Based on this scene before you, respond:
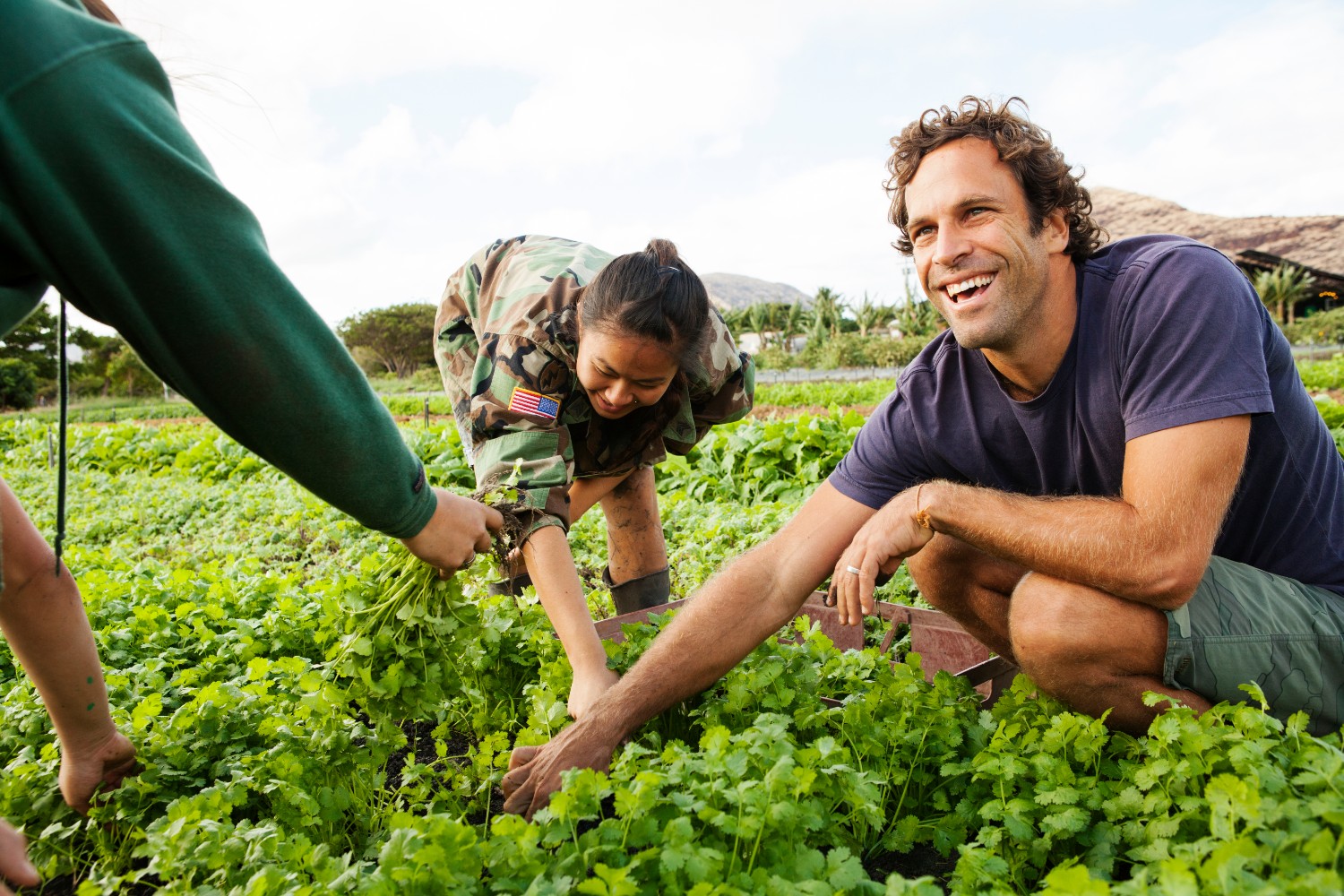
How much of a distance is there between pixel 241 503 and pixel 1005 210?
7.55 metres

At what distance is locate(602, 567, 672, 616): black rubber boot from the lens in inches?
143

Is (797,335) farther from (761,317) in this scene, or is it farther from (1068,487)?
(1068,487)

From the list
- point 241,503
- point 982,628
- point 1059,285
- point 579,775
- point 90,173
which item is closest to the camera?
point 90,173

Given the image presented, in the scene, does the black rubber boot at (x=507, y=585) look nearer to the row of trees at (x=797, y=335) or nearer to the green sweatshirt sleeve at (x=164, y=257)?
the green sweatshirt sleeve at (x=164, y=257)

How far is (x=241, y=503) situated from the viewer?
26.5ft

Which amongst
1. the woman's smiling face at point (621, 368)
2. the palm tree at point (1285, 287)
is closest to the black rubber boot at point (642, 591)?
the woman's smiling face at point (621, 368)

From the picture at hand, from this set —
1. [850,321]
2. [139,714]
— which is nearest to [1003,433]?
[139,714]

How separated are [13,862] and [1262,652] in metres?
2.41

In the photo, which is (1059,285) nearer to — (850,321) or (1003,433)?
(1003,433)

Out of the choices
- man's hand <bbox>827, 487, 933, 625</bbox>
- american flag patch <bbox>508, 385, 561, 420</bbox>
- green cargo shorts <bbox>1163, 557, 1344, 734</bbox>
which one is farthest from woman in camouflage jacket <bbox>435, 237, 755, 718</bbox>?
green cargo shorts <bbox>1163, 557, 1344, 734</bbox>

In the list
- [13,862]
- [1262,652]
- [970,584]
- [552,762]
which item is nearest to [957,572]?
[970,584]

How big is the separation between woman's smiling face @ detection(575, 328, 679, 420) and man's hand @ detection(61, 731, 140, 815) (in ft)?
4.99

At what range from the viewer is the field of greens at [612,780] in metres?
1.40

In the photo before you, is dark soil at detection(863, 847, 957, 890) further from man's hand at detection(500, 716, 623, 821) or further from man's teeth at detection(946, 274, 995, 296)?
man's teeth at detection(946, 274, 995, 296)
